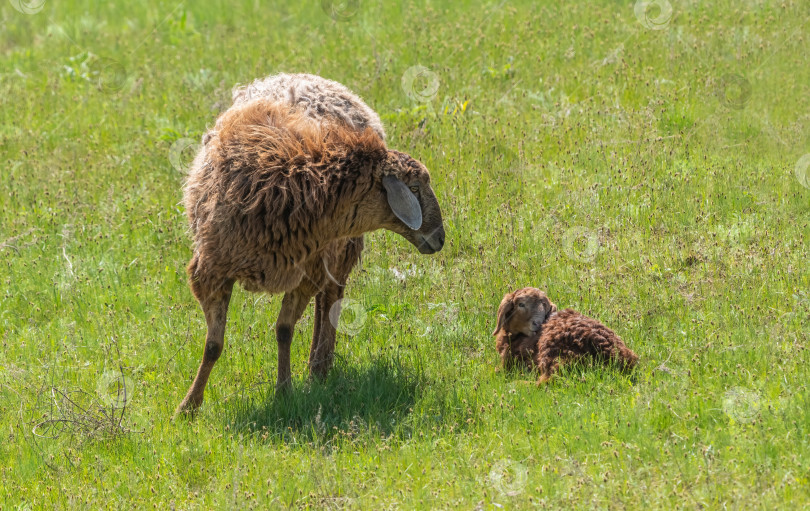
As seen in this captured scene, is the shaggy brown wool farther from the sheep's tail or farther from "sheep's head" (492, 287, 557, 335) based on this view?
"sheep's head" (492, 287, 557, 335)

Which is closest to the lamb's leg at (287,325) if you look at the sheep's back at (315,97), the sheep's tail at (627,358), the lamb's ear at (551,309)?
the sheep's back at (315,97)

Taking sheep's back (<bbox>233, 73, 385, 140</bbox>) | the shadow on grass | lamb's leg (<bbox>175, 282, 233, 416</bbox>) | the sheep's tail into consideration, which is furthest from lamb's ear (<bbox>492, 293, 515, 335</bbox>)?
lamb's leg (<bbox>175, 282, 233, 416</bbox>)

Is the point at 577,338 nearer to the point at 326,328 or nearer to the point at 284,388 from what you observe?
the point at 326,328

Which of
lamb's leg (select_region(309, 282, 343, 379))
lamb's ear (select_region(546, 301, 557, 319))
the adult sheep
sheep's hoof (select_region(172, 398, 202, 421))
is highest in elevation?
the adult sheep

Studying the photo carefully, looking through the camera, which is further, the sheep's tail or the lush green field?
the sheep's tail

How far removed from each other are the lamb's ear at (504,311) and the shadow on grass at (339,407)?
756 mm

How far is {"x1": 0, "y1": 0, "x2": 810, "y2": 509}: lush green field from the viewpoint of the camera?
6.23 metres

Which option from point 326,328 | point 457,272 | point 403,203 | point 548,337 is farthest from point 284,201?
point 457,272

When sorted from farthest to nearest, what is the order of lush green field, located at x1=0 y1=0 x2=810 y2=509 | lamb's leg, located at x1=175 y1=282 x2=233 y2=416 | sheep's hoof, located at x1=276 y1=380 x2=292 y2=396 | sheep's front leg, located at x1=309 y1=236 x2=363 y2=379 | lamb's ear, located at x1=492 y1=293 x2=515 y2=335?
sheep's front leg, located at x1=309 y1=236 x2=363 y2=379
lamb's ear, located at x1=492 y1=293 x2=515 y2=335
sheep's hoof, located at x1=276 y1=380 x2=292 y2=396
lamb's leg, located at x1=175 y1=282 x2=233 y2=416
lush green field, located at x1=0 y1=0 x2=810 y2=509

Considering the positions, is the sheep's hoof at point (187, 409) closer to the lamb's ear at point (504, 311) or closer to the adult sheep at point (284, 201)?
the adult sheep at point (284, 201)

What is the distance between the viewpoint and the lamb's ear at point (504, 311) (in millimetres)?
7730

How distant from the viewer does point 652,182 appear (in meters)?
9.69

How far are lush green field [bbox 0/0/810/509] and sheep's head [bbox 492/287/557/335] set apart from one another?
0.38 metres

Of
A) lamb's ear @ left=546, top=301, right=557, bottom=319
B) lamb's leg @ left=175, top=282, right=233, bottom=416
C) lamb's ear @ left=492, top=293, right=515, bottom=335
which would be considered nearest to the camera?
lamb's leg @ left=175, top=282, right=233, bottom=416
